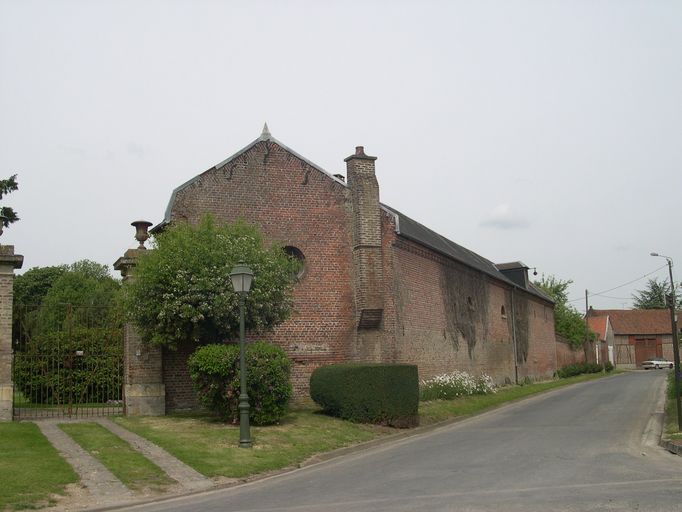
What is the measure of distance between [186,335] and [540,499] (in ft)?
33.2

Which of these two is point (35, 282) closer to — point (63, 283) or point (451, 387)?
point (63, 283)

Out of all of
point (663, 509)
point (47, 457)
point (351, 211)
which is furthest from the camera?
point (351, 211)

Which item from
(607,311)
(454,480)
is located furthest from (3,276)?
(607,311)

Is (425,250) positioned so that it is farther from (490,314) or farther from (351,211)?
(490,314)

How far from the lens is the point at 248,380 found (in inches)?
589

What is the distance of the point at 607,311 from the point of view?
83.2 meters

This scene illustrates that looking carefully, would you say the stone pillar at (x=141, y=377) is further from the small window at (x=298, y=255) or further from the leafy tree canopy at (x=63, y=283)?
the leafy tree canopy at (x=63, y=283)

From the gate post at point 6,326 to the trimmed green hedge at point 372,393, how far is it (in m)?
7.42

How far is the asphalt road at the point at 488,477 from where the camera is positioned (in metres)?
8.24

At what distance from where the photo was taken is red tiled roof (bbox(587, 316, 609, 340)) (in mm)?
74188

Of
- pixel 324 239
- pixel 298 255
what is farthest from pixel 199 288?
pixel 324 239

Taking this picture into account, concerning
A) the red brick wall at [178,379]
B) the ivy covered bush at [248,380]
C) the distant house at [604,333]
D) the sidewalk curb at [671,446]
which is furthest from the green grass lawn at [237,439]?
the distant house at [604,333]

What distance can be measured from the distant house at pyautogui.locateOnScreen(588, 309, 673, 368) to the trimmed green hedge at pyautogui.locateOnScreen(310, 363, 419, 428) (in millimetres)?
63906

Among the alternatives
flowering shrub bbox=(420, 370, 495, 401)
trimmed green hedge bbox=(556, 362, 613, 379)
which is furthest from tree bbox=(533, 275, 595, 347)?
flowering shrub bbox=(420, 370, 495, 401)
